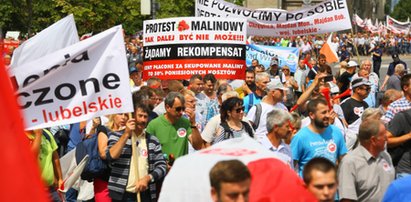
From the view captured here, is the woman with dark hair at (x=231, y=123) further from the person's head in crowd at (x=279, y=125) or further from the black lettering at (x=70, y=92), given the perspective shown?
the black lettering at (x=70, y=92)

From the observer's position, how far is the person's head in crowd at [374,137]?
6.39 metres

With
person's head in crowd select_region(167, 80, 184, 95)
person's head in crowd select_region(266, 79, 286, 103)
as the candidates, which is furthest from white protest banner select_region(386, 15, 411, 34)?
person's head in crowd select_region(266, 79, 286, 103)

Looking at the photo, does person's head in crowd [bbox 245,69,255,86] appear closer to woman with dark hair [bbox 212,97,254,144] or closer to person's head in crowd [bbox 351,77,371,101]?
person's head in crowd [bbox 351,77,371,101]

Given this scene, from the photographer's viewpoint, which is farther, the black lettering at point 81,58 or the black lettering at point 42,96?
the black lettering at point 81,58

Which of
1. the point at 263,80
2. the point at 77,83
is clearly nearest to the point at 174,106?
the point at 77,83

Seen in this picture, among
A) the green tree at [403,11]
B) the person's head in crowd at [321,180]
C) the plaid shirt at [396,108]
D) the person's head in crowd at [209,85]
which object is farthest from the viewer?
the green tree at [403,11]

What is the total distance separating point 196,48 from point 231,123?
511 cm

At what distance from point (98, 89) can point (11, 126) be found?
5092 mm

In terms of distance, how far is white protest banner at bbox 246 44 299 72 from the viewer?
20531 mm

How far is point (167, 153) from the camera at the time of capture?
828 cm

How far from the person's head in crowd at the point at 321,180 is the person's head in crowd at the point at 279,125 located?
2732mm

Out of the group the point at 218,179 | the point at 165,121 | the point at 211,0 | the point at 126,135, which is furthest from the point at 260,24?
the point at 218,179

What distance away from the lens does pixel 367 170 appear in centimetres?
635

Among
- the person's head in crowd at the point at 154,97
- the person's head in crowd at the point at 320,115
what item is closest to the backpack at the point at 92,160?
the person's head in crowd at the point at 320,115
